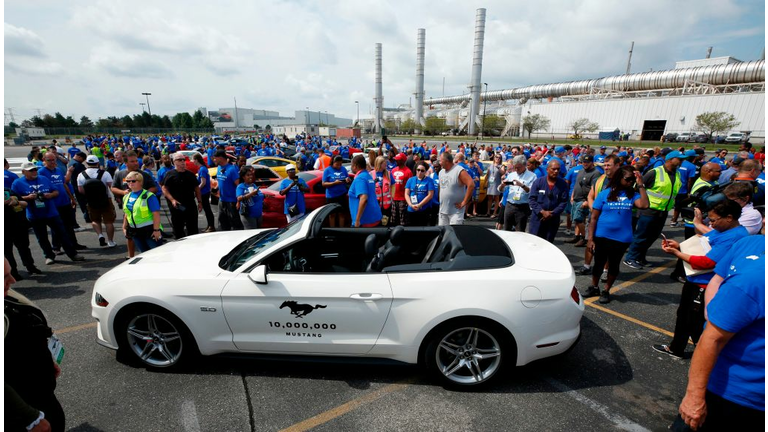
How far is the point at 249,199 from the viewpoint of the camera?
5941 millimetres

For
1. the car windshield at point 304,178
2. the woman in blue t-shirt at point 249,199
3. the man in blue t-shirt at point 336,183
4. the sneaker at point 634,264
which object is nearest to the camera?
the sneaker at point 634,264

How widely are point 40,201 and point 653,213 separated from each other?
31.2 feet

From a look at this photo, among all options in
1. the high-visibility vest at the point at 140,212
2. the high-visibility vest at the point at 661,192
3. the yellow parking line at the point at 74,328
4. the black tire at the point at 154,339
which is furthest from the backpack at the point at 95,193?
the high-visibility vest at the point at 661,192

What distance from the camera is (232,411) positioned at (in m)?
2.74

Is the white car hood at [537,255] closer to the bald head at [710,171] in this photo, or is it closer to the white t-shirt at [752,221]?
the white t-shirt at [752,221]

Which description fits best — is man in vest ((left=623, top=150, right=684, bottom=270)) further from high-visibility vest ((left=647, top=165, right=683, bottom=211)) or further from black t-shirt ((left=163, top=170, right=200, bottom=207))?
black t-shirt ((left=163, top=170, right=200, bottom=207))

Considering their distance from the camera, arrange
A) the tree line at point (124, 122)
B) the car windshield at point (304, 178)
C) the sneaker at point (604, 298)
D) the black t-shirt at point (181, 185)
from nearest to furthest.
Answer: the sneaker at point (604, 298), the black t-shirt at point (181, 185), the car windshield at point (304, 178), the tree line at point (124, 122)

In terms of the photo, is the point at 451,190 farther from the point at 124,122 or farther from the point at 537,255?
the point at 124,122

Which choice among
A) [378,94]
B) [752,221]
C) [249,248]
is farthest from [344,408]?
[378,94]

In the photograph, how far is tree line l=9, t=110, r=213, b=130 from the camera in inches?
2864

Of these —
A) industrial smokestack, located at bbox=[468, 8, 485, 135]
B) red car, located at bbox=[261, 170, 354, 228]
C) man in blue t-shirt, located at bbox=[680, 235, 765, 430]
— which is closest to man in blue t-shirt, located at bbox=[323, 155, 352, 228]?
red car, located at bbox=[261, 170, 354, 228]

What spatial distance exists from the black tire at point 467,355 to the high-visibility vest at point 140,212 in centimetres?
422

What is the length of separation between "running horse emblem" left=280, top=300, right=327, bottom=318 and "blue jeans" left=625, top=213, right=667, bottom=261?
540 centimetres

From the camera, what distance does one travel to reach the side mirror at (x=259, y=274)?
9.09 ft
